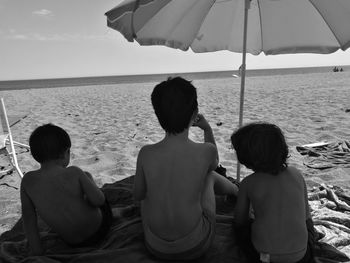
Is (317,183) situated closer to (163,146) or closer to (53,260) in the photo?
(163,146)

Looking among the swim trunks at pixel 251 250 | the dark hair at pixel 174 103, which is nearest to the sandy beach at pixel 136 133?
the swim trunks at pixel 251 250

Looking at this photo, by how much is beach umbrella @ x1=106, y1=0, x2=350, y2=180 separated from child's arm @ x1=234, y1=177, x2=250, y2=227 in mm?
1072

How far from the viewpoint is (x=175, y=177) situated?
5.81 ft

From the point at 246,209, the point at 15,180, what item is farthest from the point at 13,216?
the point at 246,209

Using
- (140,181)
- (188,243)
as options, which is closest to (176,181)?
(140,181)

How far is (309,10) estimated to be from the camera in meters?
2.63

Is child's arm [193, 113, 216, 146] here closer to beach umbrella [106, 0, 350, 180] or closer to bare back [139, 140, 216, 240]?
beach umbrella [106, 0, 350, 180]

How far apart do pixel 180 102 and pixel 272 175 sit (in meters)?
0.61

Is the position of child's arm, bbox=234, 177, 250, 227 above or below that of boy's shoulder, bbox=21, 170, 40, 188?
below

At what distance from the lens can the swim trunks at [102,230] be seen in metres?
2.24

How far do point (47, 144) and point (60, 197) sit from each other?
32 cm

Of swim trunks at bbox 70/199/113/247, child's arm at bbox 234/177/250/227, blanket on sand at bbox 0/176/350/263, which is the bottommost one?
blanket on sand at bbox 0/176/350/263

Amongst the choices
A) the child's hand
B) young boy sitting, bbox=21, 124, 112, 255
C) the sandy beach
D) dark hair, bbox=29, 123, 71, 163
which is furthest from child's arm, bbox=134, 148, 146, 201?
the sandy beach

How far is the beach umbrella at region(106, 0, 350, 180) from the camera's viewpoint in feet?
8.21
